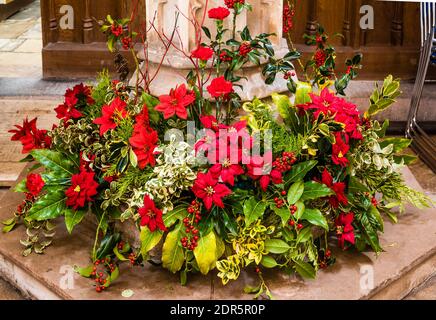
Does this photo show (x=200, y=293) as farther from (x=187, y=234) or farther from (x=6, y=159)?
(x=6, y=159)

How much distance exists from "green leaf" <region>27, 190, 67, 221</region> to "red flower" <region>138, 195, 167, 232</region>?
0.36 m

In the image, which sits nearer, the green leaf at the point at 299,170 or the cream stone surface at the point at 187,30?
the green leaf at the point at 299,170

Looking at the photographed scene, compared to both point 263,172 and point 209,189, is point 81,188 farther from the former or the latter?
point 263,172

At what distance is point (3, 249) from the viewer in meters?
2.59

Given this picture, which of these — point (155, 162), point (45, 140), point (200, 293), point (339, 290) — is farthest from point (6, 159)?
point (339, 290)

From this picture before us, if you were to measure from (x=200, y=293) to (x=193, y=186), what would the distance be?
0.34 metres

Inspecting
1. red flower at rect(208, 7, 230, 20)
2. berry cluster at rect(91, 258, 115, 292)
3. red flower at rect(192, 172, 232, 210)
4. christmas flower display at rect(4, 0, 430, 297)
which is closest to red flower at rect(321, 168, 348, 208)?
christmas flower display at rect(4, 0, 430, 297)

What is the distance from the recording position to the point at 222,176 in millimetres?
2268

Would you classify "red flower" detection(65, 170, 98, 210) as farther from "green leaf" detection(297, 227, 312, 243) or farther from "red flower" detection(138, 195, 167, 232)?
"green leaf" detection(297, 227, 312, 243)

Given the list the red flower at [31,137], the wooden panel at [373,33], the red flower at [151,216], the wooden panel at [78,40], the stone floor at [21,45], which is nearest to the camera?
the red flower at [151,216]

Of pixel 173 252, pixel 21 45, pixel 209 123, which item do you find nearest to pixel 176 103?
pixel 209 123

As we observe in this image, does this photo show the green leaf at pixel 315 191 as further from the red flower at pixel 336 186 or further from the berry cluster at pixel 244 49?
the berry cluster at pixel 244 49

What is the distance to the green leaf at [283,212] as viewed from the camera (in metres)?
2.29

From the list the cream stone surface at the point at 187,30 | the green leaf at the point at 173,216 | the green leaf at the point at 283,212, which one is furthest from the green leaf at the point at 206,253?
the cream stone surface at the point at 187,30
